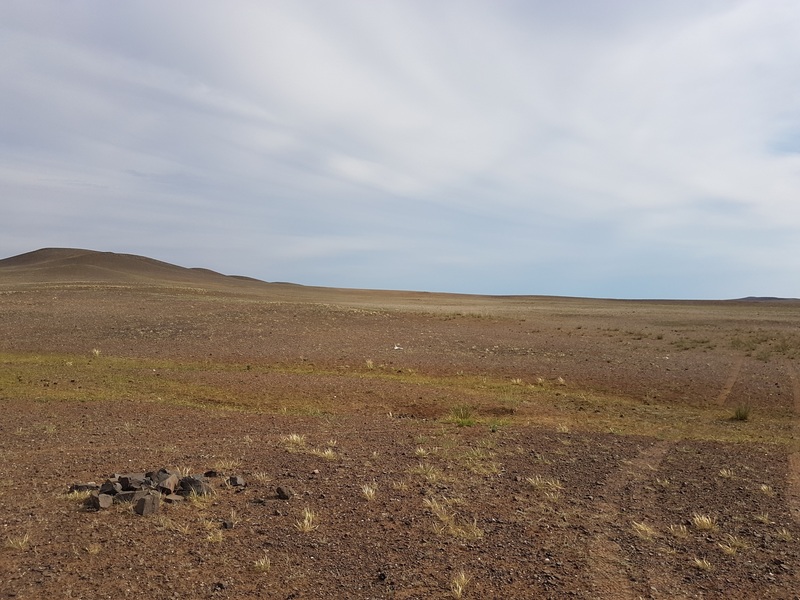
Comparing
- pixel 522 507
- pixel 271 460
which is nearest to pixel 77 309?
pixel 271 460

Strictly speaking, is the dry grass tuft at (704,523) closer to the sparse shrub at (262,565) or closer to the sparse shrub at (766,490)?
the sparse shrub at (766,490)

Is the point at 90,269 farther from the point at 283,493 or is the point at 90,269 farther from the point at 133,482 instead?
the point at 283,493

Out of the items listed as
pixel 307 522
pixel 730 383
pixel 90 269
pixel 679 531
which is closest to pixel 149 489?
pixel 307 522

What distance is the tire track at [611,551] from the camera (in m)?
5.75

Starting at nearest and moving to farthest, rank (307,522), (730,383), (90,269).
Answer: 1. (307,522)
2. (730,383)
3. (90,269)

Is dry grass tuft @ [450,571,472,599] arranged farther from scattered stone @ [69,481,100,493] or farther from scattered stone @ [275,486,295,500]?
scattered stone @ [69,481,100,493]

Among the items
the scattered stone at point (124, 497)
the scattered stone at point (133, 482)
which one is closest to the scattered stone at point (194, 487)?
the scattered stone at point (133, 482)

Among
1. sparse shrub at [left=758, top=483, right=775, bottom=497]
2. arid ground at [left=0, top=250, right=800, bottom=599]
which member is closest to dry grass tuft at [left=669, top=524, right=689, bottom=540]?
arid ground at [left=0, top=250, right=800, bottom=599]

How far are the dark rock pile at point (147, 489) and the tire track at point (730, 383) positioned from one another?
15.9 meters

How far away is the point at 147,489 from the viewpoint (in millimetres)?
7652

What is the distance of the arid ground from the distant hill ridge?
48.5m

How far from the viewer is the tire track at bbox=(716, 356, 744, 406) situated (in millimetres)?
18734

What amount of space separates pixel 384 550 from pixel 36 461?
6.02 metres

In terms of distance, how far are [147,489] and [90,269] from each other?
261 feet
